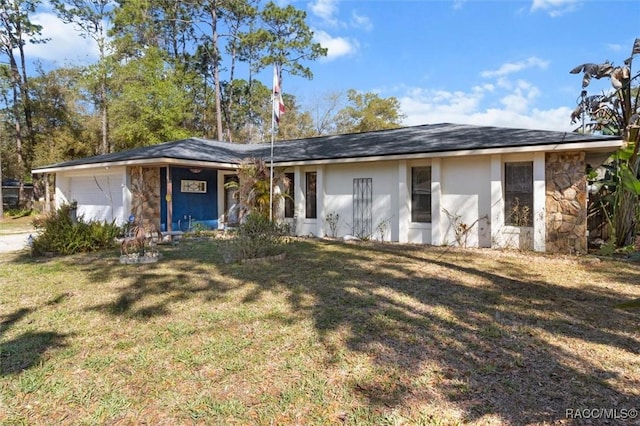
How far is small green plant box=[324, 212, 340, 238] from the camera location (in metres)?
12.0

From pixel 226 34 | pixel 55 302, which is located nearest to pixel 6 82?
pixel 226 34

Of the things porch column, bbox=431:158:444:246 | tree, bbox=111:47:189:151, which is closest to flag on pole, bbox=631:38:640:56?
porch column, bbox=431:158:444:246

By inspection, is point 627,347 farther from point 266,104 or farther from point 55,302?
point 266,104

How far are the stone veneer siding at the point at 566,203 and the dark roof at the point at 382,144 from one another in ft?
2.19

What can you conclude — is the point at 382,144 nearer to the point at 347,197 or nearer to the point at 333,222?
the point at 347,197

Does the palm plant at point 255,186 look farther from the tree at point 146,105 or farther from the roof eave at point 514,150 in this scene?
the tree at point 146,105

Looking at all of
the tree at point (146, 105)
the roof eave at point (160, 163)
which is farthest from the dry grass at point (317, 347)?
the tree at point (146, 105)

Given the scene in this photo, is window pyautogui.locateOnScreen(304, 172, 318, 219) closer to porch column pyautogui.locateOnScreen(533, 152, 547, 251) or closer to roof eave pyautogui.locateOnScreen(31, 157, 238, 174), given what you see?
roof eave pyautogui.locateOnScreen(31, 157, 238, 174)

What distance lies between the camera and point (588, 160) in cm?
963

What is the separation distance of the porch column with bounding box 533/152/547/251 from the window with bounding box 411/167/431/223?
2.58 m

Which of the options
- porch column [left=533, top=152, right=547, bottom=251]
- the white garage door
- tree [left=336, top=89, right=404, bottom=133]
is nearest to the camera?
porch column [left=533, top=152, right=547, bottom=251]

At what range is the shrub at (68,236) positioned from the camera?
8.73 meters

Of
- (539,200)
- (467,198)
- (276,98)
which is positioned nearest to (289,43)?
(276,98)

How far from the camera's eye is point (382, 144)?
1198 cm
